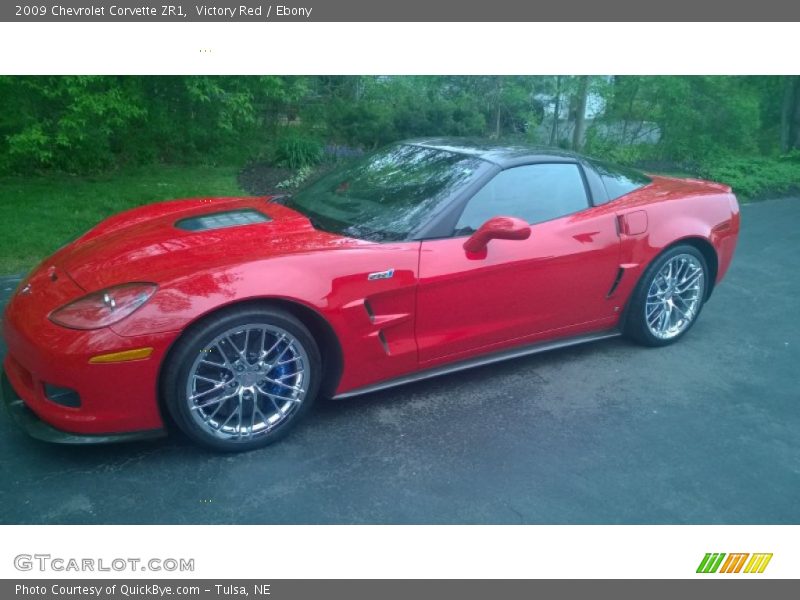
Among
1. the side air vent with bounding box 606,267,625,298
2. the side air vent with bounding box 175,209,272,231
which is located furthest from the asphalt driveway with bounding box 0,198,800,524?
the side air vent with bounding box 175,209,272,231

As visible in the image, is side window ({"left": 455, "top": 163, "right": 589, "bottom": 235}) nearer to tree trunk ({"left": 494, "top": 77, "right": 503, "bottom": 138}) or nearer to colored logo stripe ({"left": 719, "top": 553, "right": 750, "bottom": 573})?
colored logo stripe ({"left": 719, "top": 553, "right": 750, "bottom": 573})

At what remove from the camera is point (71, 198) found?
7.57 meters

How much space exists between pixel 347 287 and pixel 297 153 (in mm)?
6607

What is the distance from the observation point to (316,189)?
4.21 m

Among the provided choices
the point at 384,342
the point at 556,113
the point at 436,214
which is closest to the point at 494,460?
the point at 384,342

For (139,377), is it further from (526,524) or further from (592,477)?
(592,477)

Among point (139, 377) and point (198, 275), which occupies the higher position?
point (198, 275)

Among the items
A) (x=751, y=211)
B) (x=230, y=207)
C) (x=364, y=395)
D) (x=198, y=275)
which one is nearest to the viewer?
(x=198, y=275)

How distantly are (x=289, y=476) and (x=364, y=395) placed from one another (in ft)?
2.74

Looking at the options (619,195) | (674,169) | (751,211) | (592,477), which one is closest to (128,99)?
(619,195)

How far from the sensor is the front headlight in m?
2.74

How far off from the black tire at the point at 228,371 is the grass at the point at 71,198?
3.17 meters

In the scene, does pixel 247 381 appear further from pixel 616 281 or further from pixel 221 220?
pixel 616 281

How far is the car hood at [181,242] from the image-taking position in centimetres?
300
